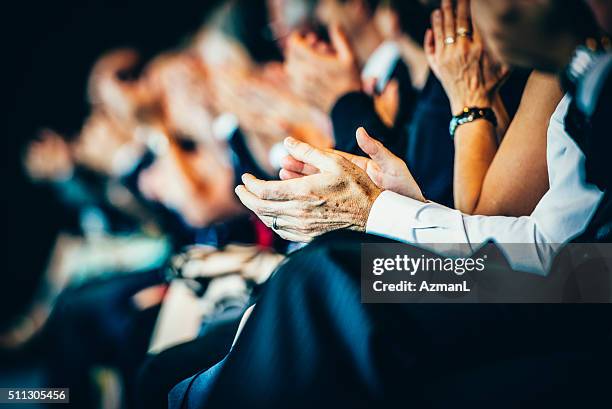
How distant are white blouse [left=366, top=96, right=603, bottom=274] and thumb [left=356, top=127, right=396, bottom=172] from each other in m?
0.07

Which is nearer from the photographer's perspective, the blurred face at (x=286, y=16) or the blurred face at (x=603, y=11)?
the blurred face at (x=603, y=11)

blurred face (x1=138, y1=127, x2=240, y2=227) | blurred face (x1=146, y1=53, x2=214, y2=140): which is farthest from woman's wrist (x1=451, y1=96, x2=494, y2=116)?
blurred face (x1=146, y1=53, x2=214, y2=140)

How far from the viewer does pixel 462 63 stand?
711 millimetres

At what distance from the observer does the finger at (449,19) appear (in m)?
0.73

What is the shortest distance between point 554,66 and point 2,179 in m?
1.62

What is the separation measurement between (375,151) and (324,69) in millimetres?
363

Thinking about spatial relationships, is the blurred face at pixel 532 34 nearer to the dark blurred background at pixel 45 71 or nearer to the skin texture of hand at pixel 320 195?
the skin texture of hand at pixel 320 195

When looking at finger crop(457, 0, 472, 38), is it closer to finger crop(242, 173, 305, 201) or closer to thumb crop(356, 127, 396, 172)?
thumb crop(356, 127, 396, 172)

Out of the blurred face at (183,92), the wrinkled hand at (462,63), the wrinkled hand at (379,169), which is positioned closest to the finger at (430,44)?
the wrinkled hand at (462,63)

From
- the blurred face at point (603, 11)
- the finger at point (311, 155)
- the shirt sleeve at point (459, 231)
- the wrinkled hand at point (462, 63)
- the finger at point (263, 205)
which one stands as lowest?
the shirt sleeve at point (459, 231)

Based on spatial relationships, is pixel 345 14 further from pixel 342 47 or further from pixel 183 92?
pixel 183 92

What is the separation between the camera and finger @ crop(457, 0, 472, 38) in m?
0.71

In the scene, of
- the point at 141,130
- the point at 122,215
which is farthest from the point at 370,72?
the point at 122,215

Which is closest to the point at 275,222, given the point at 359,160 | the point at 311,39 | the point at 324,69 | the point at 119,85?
the point at 359,160
